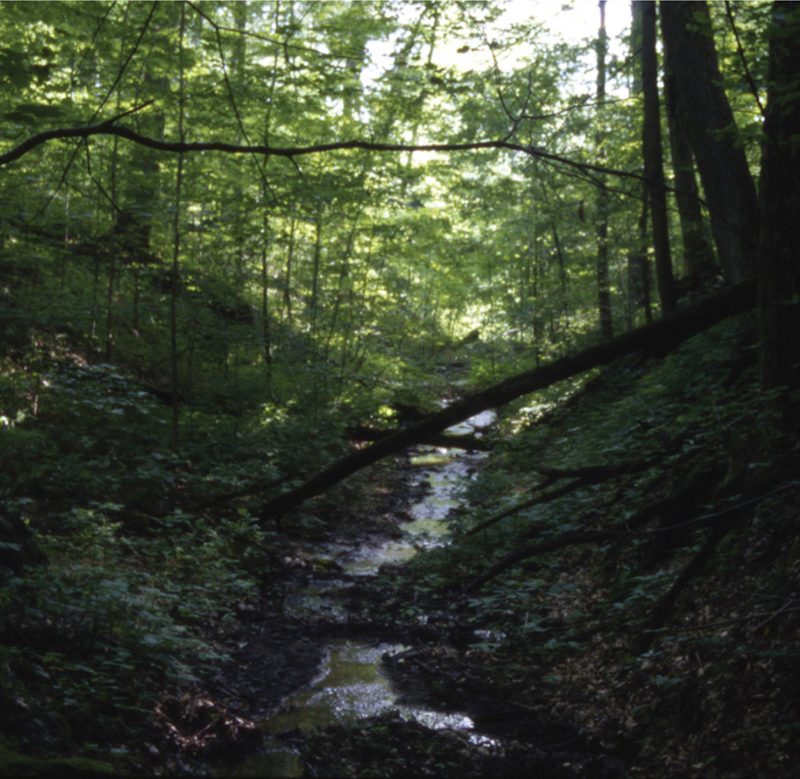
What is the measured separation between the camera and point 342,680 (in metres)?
4.92

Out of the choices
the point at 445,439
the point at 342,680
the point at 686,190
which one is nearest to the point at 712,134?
the point at 686,190

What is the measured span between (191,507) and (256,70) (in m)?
5.57

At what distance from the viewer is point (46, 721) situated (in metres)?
3.05

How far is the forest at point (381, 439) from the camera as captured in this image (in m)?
3.62

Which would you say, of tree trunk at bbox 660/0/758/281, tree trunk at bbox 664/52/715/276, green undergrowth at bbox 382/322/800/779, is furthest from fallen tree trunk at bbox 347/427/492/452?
tree trunk at bbox 660/0/758/281

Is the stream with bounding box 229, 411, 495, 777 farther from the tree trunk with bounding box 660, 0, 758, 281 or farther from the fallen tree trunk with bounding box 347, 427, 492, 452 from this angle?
the tree trunk with bounding box 660, 0, 758, 281

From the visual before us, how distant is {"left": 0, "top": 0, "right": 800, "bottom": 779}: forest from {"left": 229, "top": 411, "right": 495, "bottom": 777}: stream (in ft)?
0.17

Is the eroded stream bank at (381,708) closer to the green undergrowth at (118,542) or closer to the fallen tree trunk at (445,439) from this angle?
the green undergrowth at (118,542)

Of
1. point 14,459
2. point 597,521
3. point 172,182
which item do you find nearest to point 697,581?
point 597,521

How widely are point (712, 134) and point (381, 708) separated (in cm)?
612

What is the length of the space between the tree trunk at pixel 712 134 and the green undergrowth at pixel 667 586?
3.86ft

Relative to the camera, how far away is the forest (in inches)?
142

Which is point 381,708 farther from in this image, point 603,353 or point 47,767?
point 603,353

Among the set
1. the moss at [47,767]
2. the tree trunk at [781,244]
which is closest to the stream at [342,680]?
the moss at [47,767]
